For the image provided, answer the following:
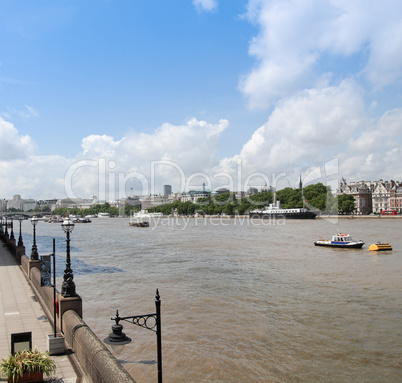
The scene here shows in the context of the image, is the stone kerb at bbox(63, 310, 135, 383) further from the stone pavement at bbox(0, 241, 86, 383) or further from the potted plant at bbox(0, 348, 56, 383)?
the potted plant at bbox(0, 348, 56, 383)

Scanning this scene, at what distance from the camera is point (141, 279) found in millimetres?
31188

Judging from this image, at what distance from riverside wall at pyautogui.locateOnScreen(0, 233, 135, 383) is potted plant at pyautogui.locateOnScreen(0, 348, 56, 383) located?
3.47 feet

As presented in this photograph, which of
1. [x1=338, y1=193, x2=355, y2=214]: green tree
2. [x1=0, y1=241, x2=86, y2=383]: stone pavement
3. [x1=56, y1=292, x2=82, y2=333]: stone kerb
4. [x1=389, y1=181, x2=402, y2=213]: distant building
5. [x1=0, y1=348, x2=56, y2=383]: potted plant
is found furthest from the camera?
[x1=389, y1=181, x2=402, y2=213]: distant building

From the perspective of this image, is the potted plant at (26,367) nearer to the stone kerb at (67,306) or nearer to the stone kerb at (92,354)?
the stone kerb at (92,354)

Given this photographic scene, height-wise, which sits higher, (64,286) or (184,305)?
(64,286)

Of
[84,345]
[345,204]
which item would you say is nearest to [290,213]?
[345,204]

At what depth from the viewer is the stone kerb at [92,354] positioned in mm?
8648

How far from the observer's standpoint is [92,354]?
9844 millimetres

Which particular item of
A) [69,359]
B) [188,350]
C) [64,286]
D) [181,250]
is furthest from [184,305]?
[181,250]

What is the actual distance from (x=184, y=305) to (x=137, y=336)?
521cm

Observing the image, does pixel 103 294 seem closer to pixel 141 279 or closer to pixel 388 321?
pixel 141 279

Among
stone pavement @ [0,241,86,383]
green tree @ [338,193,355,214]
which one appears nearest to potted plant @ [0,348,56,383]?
stone pavement @ [0,241,86,383]

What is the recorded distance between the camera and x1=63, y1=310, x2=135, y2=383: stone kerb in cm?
865

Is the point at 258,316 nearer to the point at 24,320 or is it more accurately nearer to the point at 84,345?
the point at 24,320
